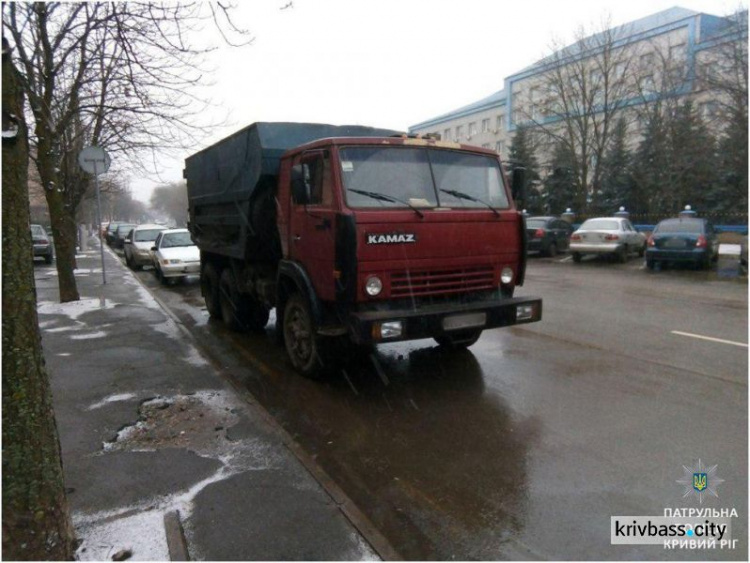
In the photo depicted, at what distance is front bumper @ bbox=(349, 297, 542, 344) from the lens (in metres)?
4.56

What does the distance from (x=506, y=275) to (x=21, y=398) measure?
4307mm

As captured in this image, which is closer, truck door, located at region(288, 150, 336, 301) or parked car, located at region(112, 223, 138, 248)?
truck door, located at region(288, 150, 336, 301)

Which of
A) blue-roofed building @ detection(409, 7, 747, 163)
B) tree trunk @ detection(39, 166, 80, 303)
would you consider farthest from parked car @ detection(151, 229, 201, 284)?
blue-roofed building @ detection(409, 7, 747, 163)

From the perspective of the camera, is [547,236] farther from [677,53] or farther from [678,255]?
[677,53]

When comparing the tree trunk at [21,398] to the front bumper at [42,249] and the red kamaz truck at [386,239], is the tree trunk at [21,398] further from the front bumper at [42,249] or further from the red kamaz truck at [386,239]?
the front bumper at [42,249]

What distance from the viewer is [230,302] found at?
827 centimetres

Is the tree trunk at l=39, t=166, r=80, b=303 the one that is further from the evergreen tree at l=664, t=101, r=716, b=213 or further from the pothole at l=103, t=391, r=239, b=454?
the evergreen tree at l=664, t=101, r=716, b=213

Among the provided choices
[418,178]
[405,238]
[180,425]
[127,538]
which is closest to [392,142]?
[418,178]

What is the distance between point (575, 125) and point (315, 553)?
3721cm

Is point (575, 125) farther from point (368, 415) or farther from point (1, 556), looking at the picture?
point (1, 556)

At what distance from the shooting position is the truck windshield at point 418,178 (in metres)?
4.97

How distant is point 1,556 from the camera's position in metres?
2.37

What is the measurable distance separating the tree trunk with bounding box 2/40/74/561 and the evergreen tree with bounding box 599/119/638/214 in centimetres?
3207

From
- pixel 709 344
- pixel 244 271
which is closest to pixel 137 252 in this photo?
pixel 244 271
